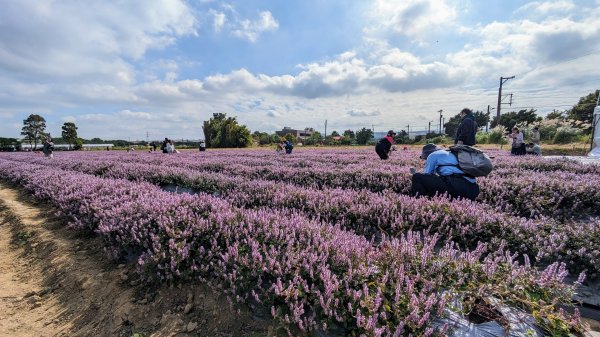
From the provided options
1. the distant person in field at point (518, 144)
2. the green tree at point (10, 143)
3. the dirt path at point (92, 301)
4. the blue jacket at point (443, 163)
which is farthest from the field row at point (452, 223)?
the green tree at point (10, 143)

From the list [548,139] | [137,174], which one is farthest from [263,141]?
[137,174]

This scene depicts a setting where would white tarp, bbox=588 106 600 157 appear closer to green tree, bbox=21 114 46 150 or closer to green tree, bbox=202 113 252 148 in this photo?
green tree, bbox=202 113 252 148

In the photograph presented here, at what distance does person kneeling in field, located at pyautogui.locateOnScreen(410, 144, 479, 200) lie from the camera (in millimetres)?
5555

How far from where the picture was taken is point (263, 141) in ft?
249

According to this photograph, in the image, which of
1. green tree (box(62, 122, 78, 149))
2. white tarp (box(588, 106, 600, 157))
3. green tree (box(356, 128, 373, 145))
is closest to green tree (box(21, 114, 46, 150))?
green tree (box(62, 122, 78, 149))

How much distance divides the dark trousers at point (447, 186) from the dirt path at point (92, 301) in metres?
4.22

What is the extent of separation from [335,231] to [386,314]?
1.33 metres

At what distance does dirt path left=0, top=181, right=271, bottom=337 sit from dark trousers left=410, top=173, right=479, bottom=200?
4220mm

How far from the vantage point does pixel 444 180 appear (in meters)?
5.68

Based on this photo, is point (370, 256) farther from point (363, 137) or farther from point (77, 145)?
point (77, 145)

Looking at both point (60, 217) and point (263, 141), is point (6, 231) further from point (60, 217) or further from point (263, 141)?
point (263, 141)

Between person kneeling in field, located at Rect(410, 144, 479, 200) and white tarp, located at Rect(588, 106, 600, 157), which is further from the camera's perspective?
white tarp, located at Rect(588, 106, 600, 157)

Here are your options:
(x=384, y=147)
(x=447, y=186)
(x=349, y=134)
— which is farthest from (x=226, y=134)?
(x=447, y=186)

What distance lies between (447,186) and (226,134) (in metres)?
61.9
